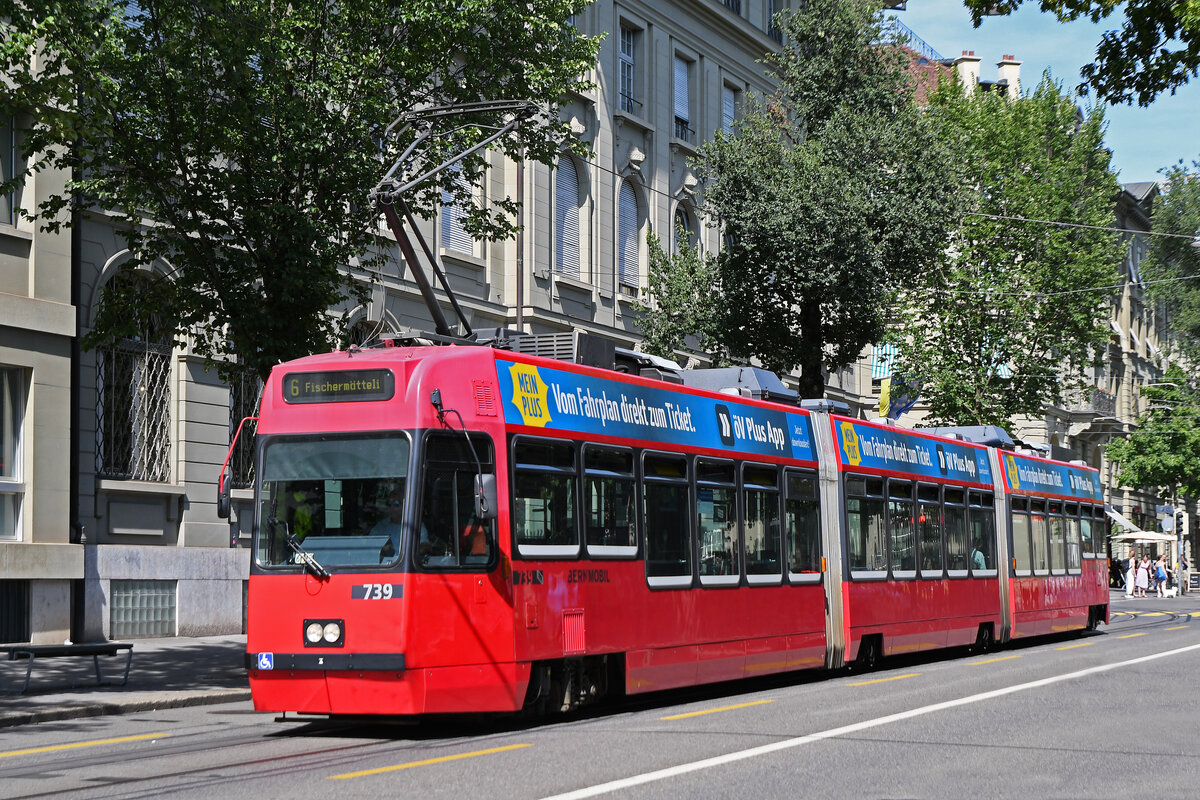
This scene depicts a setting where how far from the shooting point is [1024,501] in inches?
989

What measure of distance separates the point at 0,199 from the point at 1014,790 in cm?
1692

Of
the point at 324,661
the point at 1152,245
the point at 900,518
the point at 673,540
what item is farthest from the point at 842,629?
the point at 1152,245

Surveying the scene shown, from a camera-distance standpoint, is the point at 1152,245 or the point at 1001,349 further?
the point at 1152,245

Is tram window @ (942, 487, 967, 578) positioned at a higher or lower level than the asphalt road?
higher

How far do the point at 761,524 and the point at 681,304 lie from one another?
18684 millimetres

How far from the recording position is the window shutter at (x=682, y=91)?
131 ft

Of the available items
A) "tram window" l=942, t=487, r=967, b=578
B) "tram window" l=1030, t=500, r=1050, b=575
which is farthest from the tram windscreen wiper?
"tram window" l=1030, t=500, r=1050, b=575

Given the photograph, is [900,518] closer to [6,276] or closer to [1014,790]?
[1014,790]

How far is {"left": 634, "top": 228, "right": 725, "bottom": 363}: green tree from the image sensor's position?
111ft

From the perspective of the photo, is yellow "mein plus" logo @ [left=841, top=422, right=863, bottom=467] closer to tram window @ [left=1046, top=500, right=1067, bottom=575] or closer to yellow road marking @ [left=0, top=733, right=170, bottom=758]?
tram window @ [left=1046, top=500, right=1067, bottom=575]

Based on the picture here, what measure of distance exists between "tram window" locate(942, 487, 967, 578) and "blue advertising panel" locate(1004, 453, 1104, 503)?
2496mm

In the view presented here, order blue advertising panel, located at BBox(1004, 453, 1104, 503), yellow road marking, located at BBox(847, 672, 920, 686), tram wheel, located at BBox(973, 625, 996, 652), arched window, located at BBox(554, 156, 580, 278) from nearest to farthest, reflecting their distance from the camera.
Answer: yellow road marking, located at BBox(847, 672, 920, 686) < tram wheel, located at BBox(973, 625, 996, 652) < blue advertising panel, located at BBox(1004, 453, 1104, 503) < arched window, located at BBox(554, 156, 580, 278)

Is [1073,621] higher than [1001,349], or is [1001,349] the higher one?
[1001,349]

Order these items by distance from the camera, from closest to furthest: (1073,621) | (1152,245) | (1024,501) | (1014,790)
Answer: (1014,790) < (1024,501) < (1073,621) < (1152,245)
